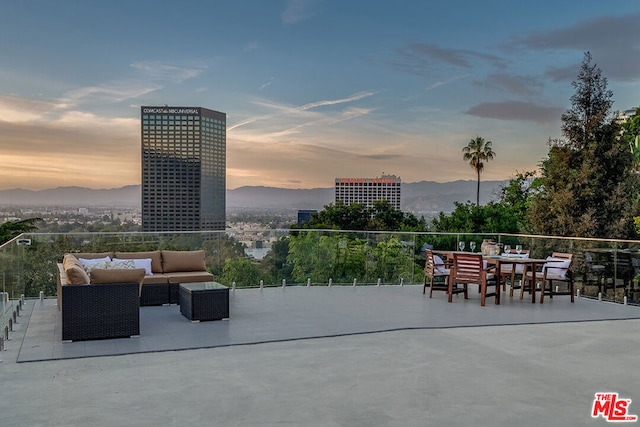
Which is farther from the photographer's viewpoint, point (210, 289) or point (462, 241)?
point (462, 241)

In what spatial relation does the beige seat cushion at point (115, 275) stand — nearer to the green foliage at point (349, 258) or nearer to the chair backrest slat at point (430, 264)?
the green foliage at point (349, 258)

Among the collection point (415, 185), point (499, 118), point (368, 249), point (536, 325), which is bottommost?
point (536, 325)

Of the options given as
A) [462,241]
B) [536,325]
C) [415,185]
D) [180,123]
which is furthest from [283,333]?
[180,123]

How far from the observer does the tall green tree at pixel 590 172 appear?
2173cm

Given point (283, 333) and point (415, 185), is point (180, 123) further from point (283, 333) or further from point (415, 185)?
point (283, 333)

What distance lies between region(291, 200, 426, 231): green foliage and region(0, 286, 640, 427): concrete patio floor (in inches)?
934

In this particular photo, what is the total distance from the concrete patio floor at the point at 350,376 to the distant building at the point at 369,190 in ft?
82.2

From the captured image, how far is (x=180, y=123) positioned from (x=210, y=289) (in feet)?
86.4

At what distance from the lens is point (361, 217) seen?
108 ft

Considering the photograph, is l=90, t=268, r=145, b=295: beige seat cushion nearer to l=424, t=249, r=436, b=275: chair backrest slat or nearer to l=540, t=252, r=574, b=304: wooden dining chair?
l=424, t=249, r=436, b=275: chair backrest slat

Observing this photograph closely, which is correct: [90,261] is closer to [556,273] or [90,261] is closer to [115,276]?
A: [115,276]

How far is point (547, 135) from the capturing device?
23.4 metres

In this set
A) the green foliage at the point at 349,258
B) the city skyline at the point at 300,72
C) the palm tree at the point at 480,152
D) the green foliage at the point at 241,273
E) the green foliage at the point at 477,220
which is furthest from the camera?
the palm tree at the point at 480,152

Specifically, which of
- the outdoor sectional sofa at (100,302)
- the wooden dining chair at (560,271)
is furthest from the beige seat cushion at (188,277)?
the wooden dining chair at (560,271)
